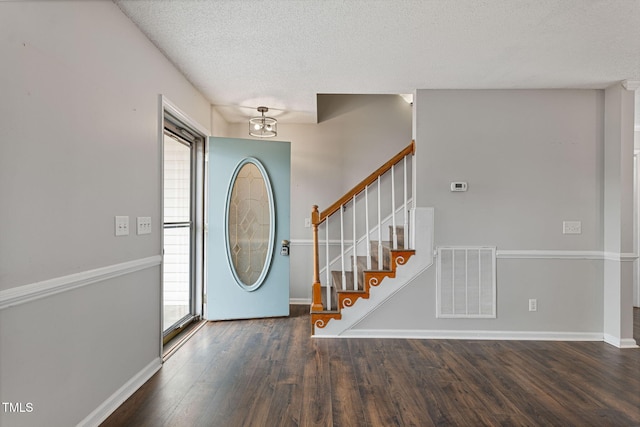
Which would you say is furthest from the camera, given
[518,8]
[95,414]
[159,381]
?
[159,381]

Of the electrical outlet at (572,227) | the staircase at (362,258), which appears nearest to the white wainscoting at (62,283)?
the staircase at (362,258)

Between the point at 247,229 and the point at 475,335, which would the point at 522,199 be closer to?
the point at 475,335

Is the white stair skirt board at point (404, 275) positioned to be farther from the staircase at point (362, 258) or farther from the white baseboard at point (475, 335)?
the white baseboard at point (475, 335)

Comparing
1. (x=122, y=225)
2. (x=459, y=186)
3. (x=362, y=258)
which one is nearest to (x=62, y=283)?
(x=122, y=225)

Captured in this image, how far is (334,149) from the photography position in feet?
15.5

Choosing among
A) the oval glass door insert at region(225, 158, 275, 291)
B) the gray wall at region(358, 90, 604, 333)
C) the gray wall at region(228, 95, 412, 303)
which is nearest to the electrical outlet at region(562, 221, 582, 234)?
the gray wall at region(358, 90, 604, 333)

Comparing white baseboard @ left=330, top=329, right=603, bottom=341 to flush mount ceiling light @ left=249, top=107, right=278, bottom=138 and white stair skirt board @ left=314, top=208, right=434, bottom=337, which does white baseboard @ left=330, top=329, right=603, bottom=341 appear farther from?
flush mount ceiling light @ left=249, top=107, right=278, bottom=138

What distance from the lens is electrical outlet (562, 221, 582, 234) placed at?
3475 millimetres

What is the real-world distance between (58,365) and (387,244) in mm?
3054

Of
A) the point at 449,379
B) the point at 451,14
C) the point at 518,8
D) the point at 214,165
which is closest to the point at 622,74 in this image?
the point at 518,8

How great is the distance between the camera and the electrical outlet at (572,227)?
3.47 m

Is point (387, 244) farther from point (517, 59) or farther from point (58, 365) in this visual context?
point (58, 365)

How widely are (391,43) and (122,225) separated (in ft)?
7.63

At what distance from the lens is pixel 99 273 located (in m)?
1.99
